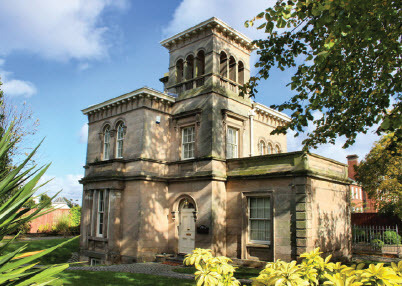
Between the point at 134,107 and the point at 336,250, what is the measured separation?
13.4m

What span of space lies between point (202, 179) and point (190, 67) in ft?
24.2

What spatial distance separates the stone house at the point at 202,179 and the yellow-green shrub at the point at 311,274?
35.0ft

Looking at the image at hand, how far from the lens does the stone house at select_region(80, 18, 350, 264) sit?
50.6 ft

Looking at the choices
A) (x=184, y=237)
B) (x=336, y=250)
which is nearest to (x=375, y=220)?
(x=336, y=250)

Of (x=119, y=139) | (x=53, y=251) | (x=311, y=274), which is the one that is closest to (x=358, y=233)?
(x=119, y=139)

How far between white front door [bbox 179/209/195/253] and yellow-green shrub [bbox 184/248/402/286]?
43.0 ft

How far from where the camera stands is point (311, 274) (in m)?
3.74

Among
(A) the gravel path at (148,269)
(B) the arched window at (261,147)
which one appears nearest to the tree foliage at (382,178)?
(B) the arched window at (261,147)

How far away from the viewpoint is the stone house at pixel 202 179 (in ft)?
50.6

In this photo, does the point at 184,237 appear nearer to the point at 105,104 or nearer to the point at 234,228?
the point at 234,228

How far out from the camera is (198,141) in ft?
59.3

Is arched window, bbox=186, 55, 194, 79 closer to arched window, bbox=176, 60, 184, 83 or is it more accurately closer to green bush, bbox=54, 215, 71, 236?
arched window, bbox=176, 60, 184, 83

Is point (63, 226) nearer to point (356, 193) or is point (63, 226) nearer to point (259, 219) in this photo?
point (259, 219)

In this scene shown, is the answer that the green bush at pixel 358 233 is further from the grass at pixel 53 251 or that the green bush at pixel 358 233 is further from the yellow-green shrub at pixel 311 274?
the yellow-green shrub at pixel 311 274
